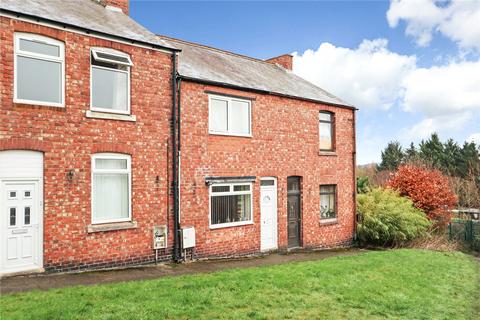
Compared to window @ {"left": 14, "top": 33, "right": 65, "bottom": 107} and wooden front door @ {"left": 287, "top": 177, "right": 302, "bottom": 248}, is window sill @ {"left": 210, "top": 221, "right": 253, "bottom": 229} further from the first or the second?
window @ {"left": 14, "top": 33, "right": 65, "bottom": 107}

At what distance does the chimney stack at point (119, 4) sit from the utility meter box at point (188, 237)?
8.47 metres

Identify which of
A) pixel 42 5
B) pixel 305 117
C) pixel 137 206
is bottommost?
pixel 137 206

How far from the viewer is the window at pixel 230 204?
42.5ft

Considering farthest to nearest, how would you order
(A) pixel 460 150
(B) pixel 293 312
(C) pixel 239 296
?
(A) pixel 460 150
(C) pixel 239 296
(B) pixel 293 312

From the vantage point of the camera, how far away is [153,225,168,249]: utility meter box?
37.0ft

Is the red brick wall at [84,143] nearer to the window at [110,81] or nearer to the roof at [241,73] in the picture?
the window at [110,81]

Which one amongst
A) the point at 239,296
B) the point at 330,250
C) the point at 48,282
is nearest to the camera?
the point at 239,296

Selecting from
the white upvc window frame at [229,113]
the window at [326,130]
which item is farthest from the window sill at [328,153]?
the white upvc window frame at [229,113]

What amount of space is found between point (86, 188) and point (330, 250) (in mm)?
10269

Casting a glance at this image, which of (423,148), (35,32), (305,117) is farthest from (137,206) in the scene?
(423,148)

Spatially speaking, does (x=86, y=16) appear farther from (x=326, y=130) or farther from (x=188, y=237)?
(x=326, y=130)

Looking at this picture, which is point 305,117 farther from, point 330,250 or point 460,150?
point 460,150

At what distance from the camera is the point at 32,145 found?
9289 millimetres

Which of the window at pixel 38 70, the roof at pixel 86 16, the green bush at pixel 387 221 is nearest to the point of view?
the window at pixel 38 70
